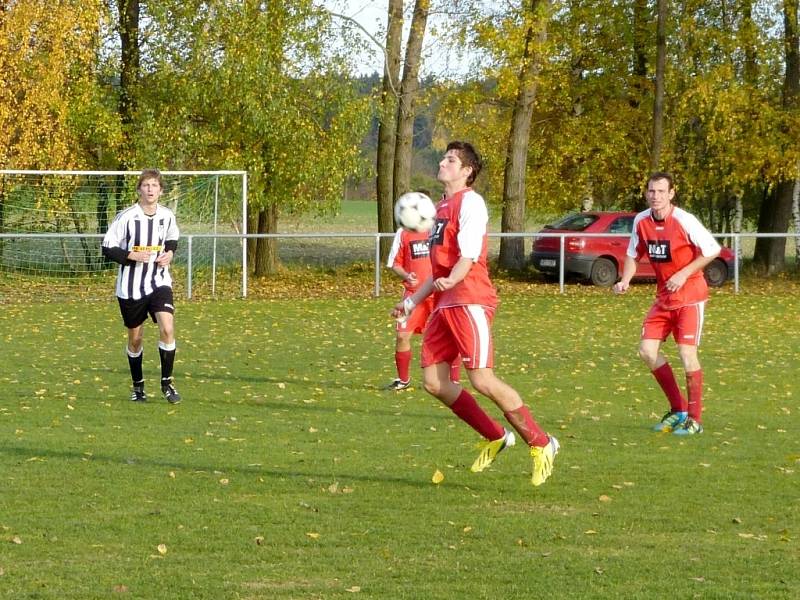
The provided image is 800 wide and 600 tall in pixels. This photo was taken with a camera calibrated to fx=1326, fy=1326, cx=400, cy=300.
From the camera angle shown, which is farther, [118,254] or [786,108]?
[786,108]

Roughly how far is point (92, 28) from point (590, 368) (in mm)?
15503

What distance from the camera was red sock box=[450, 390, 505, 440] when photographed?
7742 millimetres

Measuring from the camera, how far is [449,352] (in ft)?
25.4

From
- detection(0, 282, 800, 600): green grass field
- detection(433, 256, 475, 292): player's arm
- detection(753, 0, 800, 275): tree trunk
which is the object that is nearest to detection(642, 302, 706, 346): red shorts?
detection(0, 282, 800, 600): green grass field

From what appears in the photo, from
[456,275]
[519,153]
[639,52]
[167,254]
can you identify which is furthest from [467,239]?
[639,52]

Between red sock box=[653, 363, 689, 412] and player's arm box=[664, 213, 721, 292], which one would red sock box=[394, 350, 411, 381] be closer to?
red sock box=[653, 363, 689, 412]

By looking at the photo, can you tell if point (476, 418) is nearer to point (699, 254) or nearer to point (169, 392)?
point (699, 254)

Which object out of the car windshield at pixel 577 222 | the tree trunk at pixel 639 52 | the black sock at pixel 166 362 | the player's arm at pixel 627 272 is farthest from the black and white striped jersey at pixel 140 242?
the tree trunk at pixel 639 52

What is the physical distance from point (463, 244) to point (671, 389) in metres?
3.13

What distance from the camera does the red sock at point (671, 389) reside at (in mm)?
9797

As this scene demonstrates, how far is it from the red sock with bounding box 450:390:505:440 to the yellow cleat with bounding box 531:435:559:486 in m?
0.31

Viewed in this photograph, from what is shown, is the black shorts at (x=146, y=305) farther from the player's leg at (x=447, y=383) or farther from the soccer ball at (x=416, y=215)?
the player's leg at (x=447, y=383)

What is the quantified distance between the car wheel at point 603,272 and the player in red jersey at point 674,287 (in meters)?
15.9

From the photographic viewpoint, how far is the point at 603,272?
2589cm
